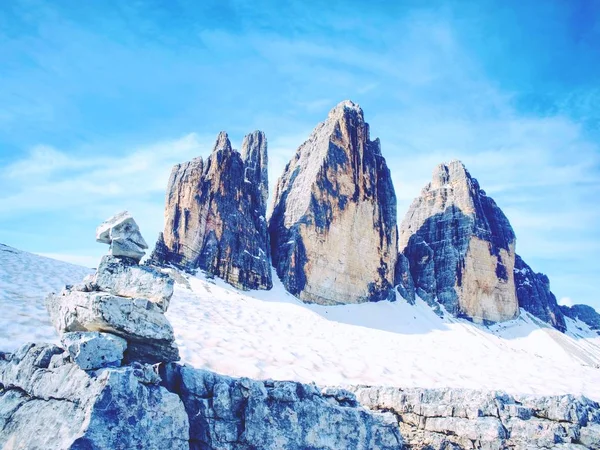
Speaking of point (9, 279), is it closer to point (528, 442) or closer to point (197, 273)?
point (528, 442)

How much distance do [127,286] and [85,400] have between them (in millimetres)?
2053

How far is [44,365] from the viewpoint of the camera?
513cm

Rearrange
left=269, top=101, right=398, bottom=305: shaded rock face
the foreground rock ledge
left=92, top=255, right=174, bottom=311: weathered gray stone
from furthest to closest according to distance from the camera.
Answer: left=269, top=101, right=398, bottom=305: shaded rock face
left=92, top=255, right=174, bottom=311: weathered gray stone
the foreground rock ledge

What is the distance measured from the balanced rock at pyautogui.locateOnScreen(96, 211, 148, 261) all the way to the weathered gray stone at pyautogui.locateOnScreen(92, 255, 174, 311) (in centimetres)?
23

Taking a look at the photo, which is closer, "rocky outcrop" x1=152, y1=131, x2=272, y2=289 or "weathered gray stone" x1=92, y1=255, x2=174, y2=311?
"weathered gray stone" x1=92, y1=255, x2=174, y2=311

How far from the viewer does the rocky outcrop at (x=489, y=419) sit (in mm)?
6387

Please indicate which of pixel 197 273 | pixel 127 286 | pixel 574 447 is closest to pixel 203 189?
pixel 197 273

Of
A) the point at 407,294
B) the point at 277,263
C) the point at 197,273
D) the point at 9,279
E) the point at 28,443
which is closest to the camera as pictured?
the point at 28,443

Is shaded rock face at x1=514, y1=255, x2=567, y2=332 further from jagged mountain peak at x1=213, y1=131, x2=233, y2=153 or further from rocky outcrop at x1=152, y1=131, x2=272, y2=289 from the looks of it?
jagged mountain peak at x1=213, y1=131, x2=233, y2=153

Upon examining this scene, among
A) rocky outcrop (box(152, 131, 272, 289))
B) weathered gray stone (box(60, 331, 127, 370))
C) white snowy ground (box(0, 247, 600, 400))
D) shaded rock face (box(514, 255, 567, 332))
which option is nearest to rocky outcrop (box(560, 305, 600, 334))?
shaded rock face (box(514, 255, 567, 332))

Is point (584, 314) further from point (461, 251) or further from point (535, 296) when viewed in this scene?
point (461, 251)

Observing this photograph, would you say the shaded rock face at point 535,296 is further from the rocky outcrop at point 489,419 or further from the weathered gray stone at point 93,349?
the weathered gray stone at point 93,349

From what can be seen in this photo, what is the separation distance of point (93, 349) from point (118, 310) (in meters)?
0.68

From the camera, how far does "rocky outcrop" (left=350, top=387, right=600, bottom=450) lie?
6.39 m
